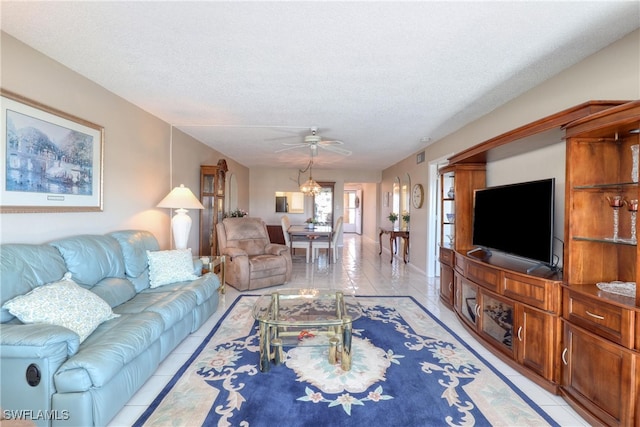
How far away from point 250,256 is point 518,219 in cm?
370

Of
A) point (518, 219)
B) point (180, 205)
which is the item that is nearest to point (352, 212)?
point (180, 205)

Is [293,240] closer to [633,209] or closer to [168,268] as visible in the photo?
[168,268]

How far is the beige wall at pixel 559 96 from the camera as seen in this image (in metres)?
1.97

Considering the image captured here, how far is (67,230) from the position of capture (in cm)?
258

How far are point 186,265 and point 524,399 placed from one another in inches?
124

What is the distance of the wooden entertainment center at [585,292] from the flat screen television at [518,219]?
0.64ft

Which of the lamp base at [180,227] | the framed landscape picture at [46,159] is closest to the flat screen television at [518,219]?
the lamp base at [180,227]

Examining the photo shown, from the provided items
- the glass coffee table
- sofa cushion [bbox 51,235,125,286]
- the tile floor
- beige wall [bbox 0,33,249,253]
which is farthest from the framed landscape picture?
the glass coffee table

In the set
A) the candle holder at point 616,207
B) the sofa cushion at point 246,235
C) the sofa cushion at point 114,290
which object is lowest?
the sofa cushion at point 114,290

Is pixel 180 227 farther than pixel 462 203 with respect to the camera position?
Yes

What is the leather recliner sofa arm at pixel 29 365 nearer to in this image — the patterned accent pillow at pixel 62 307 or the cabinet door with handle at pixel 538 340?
the patterned accent pillow at pixel 62 307

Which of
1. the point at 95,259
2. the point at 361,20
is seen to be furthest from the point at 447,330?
the point at 95,259

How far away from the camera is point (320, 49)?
2.14 meters

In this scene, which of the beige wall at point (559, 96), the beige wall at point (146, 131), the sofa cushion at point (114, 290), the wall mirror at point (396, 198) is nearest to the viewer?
the beige wall at point (559, 96)
